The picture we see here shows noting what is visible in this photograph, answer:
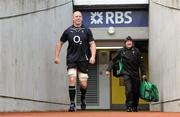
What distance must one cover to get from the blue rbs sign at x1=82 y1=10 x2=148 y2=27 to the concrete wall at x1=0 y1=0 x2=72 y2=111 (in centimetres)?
433

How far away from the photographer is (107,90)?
2569cm

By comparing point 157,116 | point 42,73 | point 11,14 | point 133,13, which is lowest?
point 157,116

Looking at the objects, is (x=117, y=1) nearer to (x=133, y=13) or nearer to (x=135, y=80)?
(x=133, y=13)

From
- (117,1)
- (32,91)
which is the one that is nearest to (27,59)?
(32,91)

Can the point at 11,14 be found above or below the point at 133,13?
below

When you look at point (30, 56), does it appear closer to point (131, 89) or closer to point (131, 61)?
point (131, 61)

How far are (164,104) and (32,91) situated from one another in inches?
156

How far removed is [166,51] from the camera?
48.2ft

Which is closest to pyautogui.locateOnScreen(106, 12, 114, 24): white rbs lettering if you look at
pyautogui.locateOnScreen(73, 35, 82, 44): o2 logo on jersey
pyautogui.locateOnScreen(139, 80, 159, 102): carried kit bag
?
pyautogui.locateOnScreen(139, 80, 159, 102): carried kit bag

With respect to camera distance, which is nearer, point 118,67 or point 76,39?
point 76,39

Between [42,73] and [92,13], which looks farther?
[92,13]

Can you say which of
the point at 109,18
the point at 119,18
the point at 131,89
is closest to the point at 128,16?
the point at 119,18

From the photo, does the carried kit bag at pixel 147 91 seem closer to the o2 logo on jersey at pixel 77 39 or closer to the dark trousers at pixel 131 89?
the dark trousers at pixel 131 89

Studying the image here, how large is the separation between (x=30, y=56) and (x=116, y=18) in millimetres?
9048
